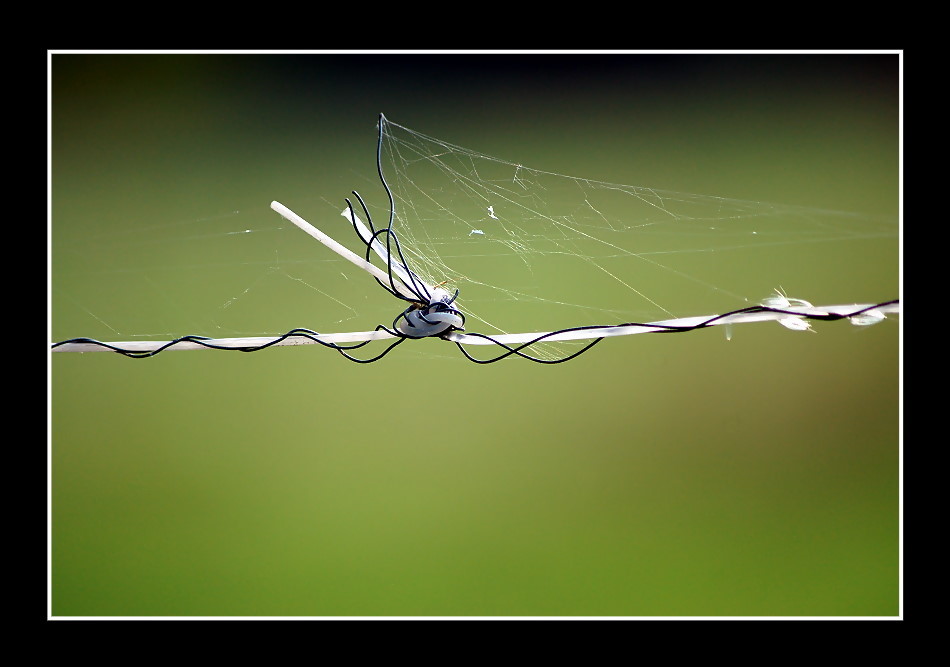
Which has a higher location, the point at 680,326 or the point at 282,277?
the point at 282,277

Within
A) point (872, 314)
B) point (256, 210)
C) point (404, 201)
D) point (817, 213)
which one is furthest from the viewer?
point (256, 210)

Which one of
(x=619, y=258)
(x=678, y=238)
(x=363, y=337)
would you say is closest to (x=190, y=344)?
(x=363, y=337)

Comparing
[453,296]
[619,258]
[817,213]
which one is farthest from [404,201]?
[817,213]

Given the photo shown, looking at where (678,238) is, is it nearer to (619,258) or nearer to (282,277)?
→ (619,258)

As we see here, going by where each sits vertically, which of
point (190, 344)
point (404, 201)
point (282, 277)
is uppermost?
point (404, 201)

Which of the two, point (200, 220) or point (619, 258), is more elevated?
point (200, 220)

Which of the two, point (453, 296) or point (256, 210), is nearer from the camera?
Answer: point (453, 296)

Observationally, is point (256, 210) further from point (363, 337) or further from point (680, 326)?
point (680, 326)

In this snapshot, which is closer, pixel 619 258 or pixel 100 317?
pixel 619 258

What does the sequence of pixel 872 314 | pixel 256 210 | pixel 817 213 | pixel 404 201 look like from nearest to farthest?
pixel 872 314 → pixel 404 201 → pixel 817 213 → pixel 256 210
